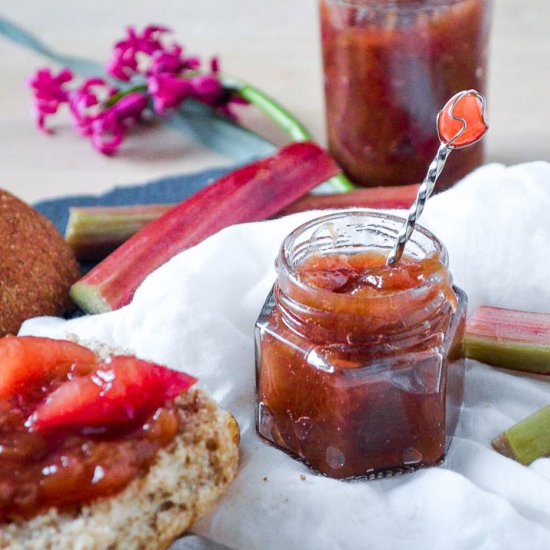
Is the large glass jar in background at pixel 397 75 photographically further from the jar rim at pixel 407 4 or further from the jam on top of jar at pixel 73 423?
the jam on top of jar at pixel 73 423

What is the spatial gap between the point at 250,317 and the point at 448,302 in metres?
0.44

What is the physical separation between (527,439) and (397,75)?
116cm

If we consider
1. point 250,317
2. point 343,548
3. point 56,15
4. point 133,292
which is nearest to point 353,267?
point 250,317

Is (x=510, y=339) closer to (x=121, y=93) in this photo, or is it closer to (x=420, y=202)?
(x=420, y=202)

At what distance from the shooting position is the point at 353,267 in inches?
67.7

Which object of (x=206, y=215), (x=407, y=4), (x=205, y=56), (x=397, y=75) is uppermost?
(x=407, y=4)

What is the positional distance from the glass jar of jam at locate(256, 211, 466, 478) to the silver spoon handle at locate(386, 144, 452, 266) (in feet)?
0.12

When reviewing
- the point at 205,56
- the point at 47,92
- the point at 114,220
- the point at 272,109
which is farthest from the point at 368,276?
the point at 205,56

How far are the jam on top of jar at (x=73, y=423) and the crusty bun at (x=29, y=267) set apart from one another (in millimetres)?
493

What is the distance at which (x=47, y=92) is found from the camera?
3.20 metres

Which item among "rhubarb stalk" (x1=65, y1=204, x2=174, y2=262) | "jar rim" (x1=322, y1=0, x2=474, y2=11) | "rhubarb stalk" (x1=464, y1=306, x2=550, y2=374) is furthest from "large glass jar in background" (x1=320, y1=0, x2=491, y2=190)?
"rhubarb stalk" (x1=464, y1=306, x2=550, y2=374)

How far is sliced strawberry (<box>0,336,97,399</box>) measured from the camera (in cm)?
157

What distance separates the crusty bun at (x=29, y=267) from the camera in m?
2.09

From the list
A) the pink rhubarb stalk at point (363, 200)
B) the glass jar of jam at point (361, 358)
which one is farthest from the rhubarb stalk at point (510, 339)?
the pink rhubarb stalk at point (363, 200)
